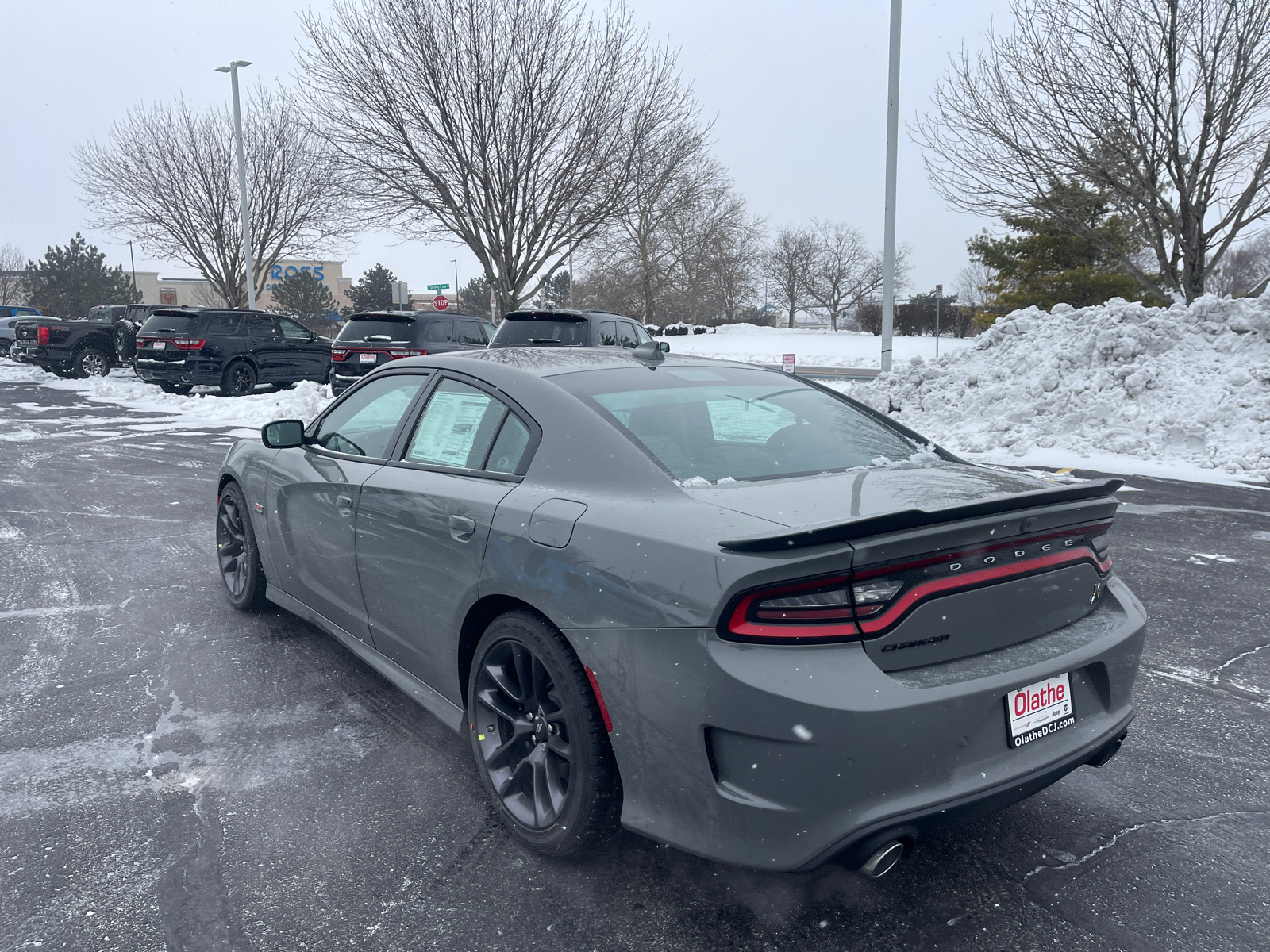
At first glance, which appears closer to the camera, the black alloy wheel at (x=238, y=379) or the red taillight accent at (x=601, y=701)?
the red taillight accent at (x=601, y=701)

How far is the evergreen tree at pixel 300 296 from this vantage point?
59.7 metres

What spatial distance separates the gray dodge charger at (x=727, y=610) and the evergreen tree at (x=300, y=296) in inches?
2403

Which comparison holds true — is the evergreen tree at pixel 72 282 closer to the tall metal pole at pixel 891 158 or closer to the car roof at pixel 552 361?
the tall metal pole at pixel 891 158

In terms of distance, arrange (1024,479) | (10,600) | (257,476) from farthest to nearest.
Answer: (10,600) < (257,476) < (1024,479)

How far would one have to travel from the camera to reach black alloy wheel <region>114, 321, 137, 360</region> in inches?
875

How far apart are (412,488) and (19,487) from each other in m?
7.82

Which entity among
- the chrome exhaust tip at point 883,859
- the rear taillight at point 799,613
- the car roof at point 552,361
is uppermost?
the car roof at point 552,361

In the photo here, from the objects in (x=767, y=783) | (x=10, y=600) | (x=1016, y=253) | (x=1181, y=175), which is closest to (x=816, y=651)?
(x=767, y=783)

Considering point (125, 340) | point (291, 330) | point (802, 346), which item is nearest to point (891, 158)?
point (291, 330)

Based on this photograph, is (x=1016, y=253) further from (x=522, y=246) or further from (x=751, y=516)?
(x=751, y=516)

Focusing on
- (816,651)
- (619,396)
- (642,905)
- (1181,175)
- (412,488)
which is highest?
(1181,175)

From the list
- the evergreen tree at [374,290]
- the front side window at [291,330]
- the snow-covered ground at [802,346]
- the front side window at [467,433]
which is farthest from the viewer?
the evergreen tree at [374,290]

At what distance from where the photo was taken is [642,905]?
2400 millimetres

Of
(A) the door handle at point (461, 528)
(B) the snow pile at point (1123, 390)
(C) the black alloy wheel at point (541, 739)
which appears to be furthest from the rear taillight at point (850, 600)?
(B) the snow pile at point (1123, 390)
